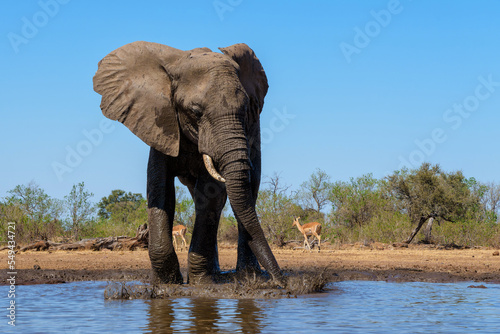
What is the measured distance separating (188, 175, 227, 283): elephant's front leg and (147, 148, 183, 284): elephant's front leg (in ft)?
1.03

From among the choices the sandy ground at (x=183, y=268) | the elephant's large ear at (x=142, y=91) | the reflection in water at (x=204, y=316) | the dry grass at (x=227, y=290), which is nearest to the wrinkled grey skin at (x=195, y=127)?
the elephant's large ear at (x=142, y=91)

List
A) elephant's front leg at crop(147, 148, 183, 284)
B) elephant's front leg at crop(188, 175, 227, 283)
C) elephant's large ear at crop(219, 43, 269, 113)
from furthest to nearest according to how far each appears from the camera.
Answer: elephant's large ear at crop(219, 43, 269, 113)
elephant's front leg at crop(188, 175, 227, 283)
elephant's front leg at crop(147, 148, 183, 284)

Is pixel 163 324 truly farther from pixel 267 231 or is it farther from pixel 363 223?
pixel 363 223

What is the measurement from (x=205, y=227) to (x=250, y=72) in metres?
2.17

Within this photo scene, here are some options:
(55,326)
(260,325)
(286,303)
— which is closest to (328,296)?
(286,303)

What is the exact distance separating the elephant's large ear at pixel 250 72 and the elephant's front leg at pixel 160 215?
1.43 m

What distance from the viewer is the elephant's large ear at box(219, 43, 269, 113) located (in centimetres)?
789

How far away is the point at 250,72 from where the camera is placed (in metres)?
8.16

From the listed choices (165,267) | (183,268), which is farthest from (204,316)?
(183,268)

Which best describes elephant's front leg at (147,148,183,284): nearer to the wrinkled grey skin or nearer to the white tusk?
the wrinkled grey skin

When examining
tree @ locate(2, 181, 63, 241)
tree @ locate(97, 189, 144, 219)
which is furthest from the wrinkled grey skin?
tree @ locate(97, 189, 144, 219)

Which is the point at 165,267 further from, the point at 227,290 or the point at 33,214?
the point at 33,214

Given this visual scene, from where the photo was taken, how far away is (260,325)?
5.32 meters

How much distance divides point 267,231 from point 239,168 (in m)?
17.9
